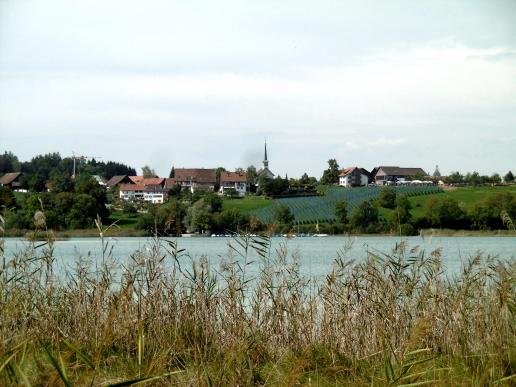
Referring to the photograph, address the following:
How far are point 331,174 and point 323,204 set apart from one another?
63.5 m

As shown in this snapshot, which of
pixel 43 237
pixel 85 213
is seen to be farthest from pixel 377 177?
pixel 43 237

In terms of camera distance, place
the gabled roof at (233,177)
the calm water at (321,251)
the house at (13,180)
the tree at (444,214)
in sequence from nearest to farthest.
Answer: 1. the calm water at (321,251)
2. the tree at (444,214)
3. the house at (13,180)
4. the gabled roof at (233,177)

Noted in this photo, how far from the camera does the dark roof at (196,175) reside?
162 meters

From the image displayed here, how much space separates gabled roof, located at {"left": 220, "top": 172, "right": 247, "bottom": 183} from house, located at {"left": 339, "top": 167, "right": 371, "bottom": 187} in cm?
2243

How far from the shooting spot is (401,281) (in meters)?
8.09

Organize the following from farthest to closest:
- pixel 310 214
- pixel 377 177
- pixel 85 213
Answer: pixel 377 177, pixel 310 214, pixel 85 213

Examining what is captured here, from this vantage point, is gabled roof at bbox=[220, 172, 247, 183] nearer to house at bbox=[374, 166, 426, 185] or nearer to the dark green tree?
house at bbox=[374, 166, 426, 185]

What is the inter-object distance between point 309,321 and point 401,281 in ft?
3.70

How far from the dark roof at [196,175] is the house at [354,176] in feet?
94.2

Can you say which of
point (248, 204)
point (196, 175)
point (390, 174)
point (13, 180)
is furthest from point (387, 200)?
point (390, 174)

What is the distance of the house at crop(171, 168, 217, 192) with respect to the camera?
16038 centimetres

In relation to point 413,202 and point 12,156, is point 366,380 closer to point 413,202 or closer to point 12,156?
point 413,202

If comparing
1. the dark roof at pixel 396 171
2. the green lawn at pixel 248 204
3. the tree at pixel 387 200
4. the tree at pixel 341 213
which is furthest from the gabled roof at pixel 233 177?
the tree at pixel 341 213

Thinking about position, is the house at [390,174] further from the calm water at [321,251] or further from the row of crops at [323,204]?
the calm water at [321,251]
